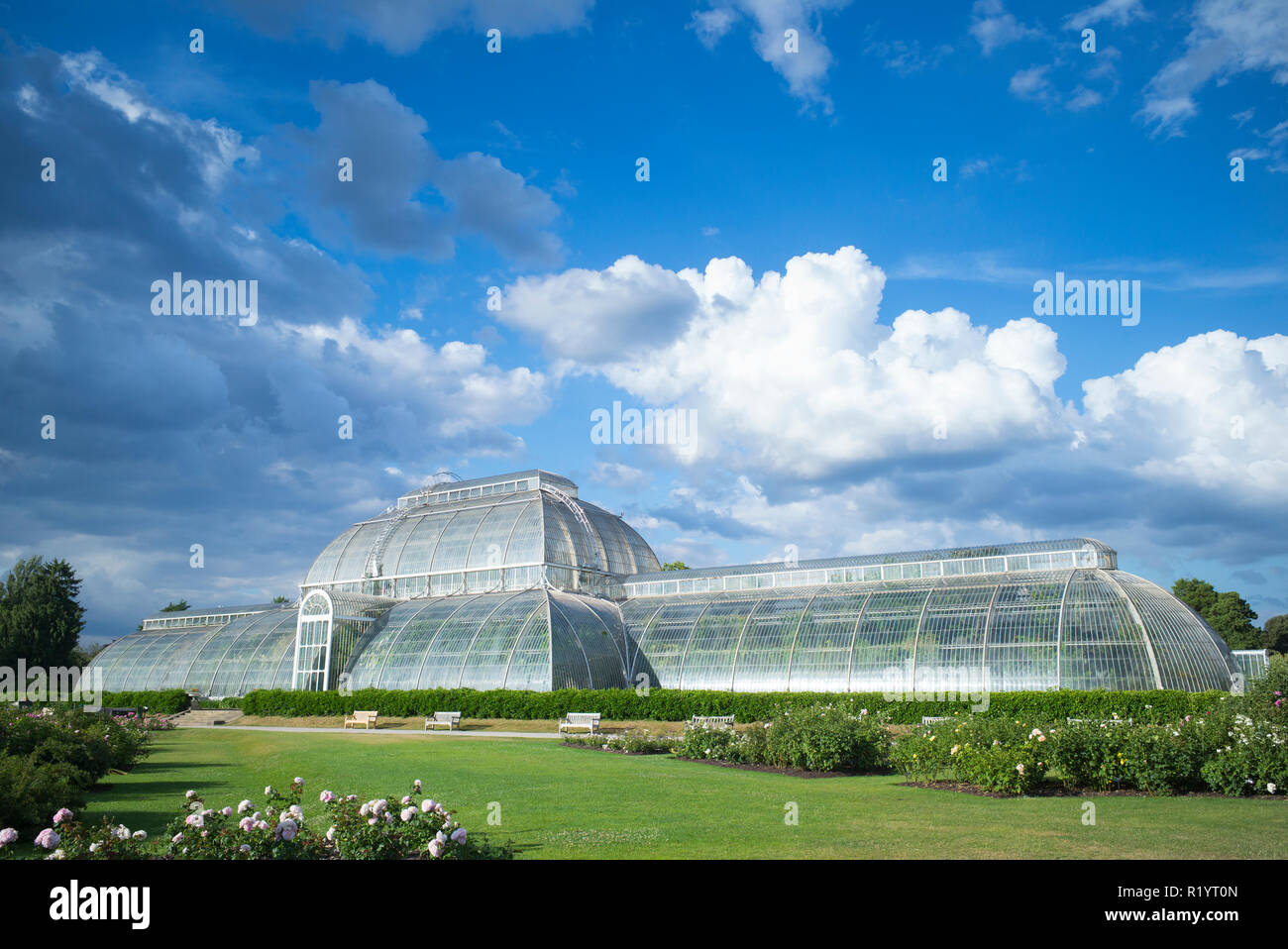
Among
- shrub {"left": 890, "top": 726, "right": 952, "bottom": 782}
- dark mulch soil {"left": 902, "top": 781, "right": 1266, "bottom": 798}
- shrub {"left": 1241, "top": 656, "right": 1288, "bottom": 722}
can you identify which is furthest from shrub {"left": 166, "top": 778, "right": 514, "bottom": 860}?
shrub {"left": 1241, "top": 656, "right": 1288, "bottom": 722}

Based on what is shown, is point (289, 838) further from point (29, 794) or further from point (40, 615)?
point (40, 615)

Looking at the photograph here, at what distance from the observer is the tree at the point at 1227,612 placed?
78.8 meters

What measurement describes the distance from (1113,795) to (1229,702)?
4.81m

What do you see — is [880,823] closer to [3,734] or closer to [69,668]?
[3,734]

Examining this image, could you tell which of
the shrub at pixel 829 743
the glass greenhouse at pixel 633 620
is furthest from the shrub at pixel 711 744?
the glass greenhouse at pixel 633 620

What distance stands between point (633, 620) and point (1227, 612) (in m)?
60.6

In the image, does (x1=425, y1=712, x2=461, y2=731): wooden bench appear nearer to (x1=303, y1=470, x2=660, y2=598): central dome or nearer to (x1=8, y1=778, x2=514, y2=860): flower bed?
(x1=303, y1=470, x2=660, y2=598): central dome

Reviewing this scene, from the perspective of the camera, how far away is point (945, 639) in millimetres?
43406

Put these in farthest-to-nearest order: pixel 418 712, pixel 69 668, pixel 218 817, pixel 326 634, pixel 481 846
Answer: pixel 69 668
pixel 326 634
pixel 418 712
pixel 481 846
pixel 218 817

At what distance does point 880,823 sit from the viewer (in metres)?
14.5

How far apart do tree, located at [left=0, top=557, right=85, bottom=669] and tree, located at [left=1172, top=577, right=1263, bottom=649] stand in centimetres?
10465

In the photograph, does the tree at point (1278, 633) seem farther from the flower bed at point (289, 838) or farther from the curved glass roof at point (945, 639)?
the flower bed at point (289, 838)
